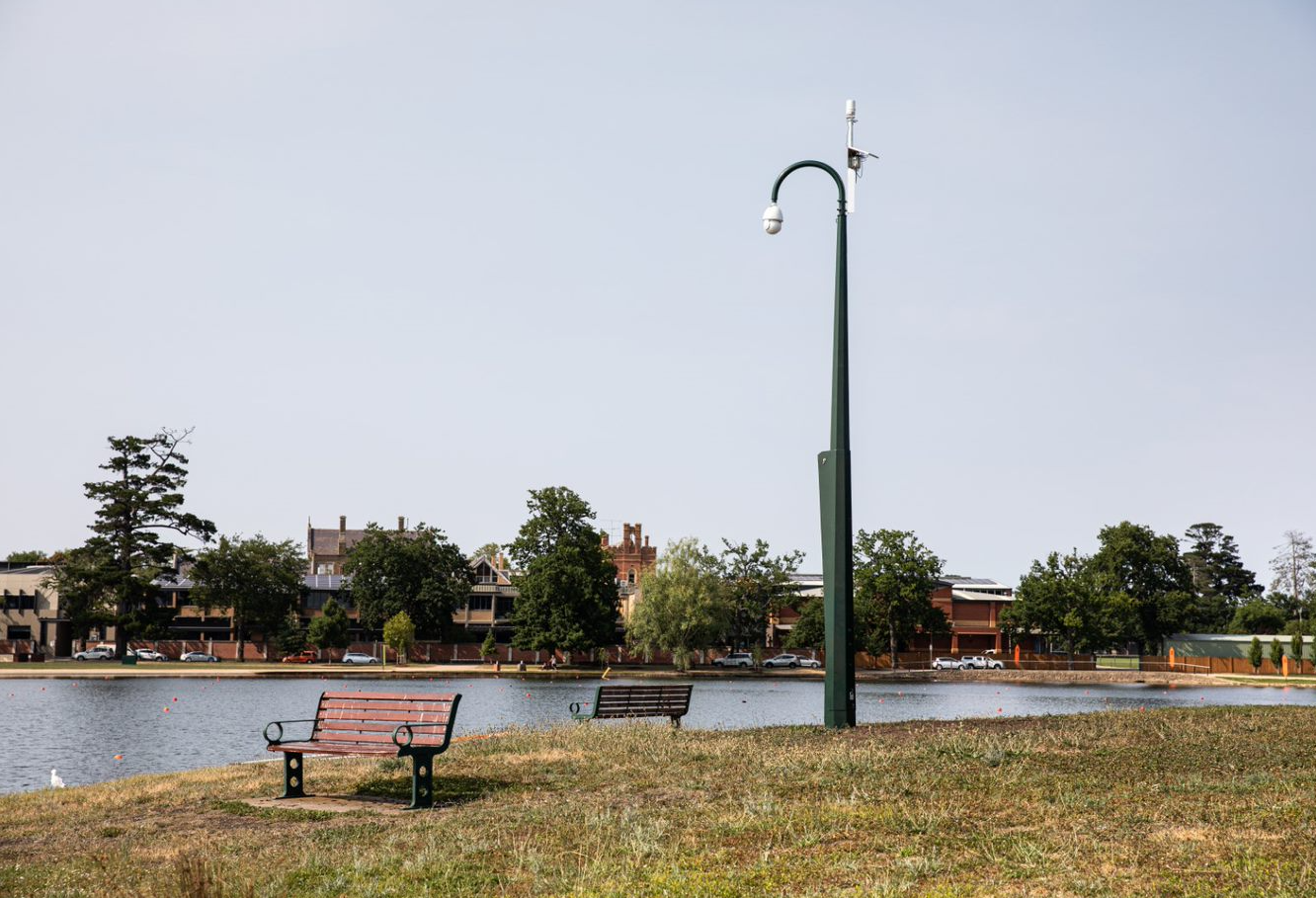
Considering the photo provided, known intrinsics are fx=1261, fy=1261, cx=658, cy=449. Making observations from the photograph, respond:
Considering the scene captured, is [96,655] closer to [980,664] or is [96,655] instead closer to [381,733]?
[980,664]

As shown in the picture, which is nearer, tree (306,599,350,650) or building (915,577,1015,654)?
tree (306,599,350,650)

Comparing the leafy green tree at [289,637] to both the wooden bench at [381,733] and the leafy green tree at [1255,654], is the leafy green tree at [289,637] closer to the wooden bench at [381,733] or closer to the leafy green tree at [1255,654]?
the leafy green tree at [1255,654]

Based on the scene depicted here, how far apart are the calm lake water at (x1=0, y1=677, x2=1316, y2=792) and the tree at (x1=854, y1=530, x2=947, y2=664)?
16.7m

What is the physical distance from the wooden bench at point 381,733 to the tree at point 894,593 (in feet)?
291

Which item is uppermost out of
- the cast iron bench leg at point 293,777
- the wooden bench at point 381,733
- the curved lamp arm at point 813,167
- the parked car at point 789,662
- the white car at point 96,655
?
the curved lamp arm at point 813,167

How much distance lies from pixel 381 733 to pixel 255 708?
118ft

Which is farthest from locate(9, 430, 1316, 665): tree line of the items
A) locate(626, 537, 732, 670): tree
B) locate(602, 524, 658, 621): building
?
locate(602, 524, 658, 621): building

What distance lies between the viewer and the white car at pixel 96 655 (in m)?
102

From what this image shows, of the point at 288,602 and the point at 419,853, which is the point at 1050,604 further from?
the point at 419,853

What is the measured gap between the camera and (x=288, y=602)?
119 metres

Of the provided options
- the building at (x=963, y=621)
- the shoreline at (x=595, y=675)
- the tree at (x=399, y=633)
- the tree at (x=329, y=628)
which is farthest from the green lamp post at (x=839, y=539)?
the building at (x=963, y=621)

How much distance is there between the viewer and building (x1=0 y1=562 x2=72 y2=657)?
Answer: 117438mm

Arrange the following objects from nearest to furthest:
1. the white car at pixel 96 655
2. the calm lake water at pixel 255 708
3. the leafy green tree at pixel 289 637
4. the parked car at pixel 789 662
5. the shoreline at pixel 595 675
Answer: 1. the calm lake water at pixel 255 708
2. the shoreline at pixel 595 675
3. the white car at pixel 96 655
4. the parked car at pixel 789 662
5. the leafy green tree at pixel 289 637

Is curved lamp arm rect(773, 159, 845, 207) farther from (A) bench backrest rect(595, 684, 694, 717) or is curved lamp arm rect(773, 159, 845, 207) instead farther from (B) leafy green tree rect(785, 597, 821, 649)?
(B) leafy green tree rect(785, 597, 821, 649)
